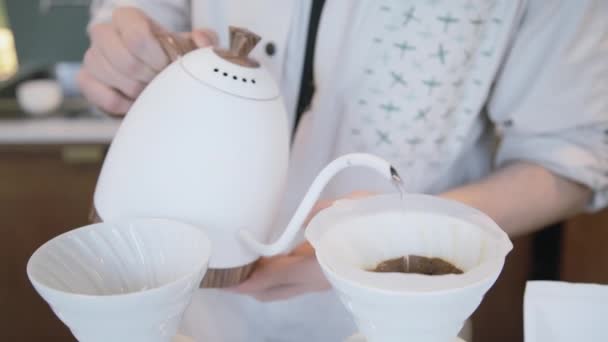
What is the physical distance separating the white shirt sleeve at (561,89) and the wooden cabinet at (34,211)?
2.85 feet

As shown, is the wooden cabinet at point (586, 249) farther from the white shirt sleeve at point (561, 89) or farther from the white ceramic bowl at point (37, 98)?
the white ceramic bowl at point (37, 98)

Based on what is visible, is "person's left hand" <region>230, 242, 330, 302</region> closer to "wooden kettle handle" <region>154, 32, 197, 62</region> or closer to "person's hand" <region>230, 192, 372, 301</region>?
"person's hand" <region>230, 192, 372, 301</region>

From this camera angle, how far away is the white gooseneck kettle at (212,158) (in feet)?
1.31

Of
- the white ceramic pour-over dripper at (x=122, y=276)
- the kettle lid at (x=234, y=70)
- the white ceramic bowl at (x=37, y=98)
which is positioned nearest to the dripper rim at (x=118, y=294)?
the white ceramic pour-over dripper at (x=122, y=276)

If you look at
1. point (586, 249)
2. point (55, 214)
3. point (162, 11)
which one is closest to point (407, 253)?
point (162, 11)

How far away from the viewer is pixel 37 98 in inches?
50.6

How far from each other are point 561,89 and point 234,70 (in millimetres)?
355

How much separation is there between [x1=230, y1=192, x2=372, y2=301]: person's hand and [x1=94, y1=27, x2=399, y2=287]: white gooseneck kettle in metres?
0.04

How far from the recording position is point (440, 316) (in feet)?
0.97

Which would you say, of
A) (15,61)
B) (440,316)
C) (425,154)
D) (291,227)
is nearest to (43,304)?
(15,61)

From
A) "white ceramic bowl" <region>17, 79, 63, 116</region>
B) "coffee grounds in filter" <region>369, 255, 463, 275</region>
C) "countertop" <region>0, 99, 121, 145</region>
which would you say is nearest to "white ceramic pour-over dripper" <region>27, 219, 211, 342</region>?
"coffee grounds in filter" <region>369, 255, 463, 275</region>

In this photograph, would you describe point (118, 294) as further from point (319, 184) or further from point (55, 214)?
point (55, 214)

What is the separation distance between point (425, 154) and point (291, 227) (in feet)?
1.05

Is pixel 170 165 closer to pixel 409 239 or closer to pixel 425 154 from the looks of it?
pixel 409 239
